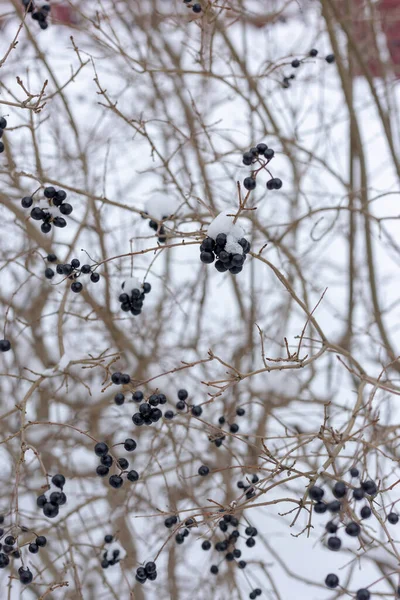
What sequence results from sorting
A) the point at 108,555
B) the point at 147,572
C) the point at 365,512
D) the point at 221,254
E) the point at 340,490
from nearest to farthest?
1. the point at 340,490
2. the point at 221,254
3. the point at 365,512
4. the point at 147,572
5. the point at 108,555

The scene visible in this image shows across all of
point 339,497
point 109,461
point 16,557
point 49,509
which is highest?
point 109,461

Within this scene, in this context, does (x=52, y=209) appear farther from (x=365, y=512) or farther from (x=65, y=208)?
(x=365, y=512)

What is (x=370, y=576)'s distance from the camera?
5418 millimetres

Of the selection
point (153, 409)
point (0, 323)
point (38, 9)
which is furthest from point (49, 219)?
point (0, 323)

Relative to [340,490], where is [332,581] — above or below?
below

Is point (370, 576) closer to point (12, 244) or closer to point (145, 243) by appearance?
point (145, 243)

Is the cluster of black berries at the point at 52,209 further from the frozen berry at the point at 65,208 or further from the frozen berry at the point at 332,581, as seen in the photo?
the frozen berry at the point at 332,581

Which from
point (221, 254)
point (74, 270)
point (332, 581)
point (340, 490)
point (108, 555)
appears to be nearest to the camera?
point (340, 490)

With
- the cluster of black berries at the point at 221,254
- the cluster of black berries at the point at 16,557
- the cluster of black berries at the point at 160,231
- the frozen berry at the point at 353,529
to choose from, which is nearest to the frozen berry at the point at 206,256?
the cluster of black berries at the point at 221,254

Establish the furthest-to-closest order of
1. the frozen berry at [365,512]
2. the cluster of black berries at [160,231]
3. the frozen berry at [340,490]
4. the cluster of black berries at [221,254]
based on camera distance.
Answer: the cluster of black berries at [160,231], the frozen berry at [365,512], the cluster of black berries at [221,254], the frozen berry at [340,490]

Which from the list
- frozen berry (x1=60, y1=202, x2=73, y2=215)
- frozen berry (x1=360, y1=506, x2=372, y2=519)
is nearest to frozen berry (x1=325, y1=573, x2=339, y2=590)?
frozen berry (x1=360, y1=506, x2=372, y2=519)

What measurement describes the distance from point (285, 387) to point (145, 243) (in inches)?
64.3

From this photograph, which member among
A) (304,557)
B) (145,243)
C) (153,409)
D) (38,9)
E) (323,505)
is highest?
(145,243)

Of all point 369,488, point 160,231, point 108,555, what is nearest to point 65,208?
point 160,231
